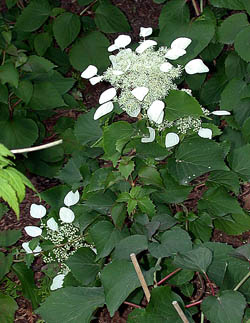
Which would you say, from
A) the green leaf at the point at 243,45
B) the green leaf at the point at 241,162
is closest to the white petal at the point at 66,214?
the green leaf at the point at 241,162

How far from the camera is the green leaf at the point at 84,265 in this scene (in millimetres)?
1571

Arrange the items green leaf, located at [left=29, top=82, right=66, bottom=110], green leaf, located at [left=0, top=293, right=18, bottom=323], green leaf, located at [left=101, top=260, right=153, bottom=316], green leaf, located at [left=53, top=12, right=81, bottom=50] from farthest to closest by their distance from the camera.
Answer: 1. green leaf, located at [left=53, top=12, right=81, bottom=50]
2. green leaf, located at [left=29, top=82, right=66, bottom=110]
3. green leaf, located at [left=0, top=293, right=18, bottom=323]
4. green leaf, located at [left=101, top=260, right=153, bottom=316]

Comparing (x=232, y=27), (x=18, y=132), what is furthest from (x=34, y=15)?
(x=232, y=27)

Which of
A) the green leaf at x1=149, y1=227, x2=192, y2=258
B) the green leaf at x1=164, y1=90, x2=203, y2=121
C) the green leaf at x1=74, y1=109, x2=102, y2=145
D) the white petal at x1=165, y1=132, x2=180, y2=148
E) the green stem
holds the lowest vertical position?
the green stem

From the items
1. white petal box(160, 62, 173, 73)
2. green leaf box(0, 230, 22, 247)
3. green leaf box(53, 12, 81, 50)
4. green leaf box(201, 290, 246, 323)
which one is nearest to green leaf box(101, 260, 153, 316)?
green leaf box(201, 290, 246, 323)

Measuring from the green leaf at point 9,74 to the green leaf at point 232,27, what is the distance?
777mm

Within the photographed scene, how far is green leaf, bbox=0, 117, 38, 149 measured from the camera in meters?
2.29

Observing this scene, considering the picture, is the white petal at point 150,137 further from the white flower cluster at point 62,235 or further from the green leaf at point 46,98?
the green leaf at point 46,98

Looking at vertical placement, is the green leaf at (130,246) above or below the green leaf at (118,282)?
above

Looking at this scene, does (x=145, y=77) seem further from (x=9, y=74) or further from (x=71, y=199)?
(x=9, y=74)

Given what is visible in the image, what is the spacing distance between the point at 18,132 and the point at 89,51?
561 millimetres

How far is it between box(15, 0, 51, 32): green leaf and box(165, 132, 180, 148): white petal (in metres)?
1.30

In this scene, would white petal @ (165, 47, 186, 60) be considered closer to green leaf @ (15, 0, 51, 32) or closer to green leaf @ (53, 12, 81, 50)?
green leaf @ (53, 12, 81, 50)

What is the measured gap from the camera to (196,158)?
151 centimetres
